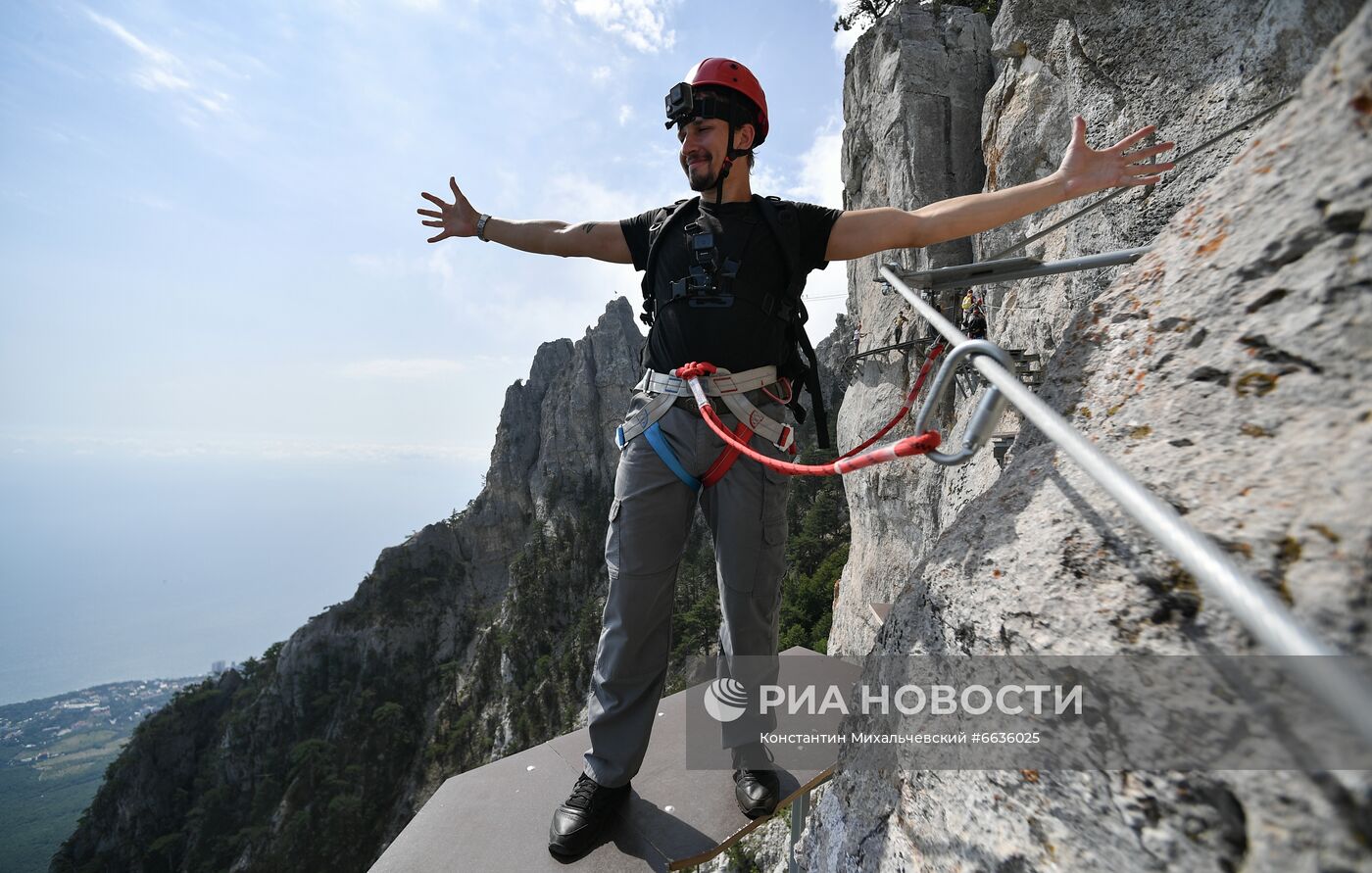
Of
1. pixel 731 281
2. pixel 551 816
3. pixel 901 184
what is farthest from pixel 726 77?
pixel 901 184

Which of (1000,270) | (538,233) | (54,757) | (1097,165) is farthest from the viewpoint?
(54,757)

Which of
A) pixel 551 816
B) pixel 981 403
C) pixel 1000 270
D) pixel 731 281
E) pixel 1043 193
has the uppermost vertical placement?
pixel 1043 193

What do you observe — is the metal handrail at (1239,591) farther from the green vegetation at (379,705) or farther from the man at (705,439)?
the green vegetation at (379,705)

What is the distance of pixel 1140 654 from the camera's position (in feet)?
3.22

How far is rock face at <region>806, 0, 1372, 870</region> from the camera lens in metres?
0.80

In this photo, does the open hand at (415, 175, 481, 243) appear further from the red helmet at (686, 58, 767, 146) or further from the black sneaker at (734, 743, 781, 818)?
the black sneaker at (734, 743, 781, 818)

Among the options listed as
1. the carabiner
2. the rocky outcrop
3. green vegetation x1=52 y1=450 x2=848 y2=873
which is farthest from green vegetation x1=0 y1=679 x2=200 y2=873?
the carabiner

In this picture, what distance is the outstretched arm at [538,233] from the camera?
10.1 feet

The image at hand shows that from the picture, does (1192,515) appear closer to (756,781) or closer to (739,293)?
(739,293)

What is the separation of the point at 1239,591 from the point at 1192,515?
436 millimetres

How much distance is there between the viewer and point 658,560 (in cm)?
262

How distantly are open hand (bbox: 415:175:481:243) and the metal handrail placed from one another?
3.17 meters

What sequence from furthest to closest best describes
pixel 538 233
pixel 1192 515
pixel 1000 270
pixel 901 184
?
1. pixel 901 184
2. pixel 538 233
3. pixel 1000 270
4. pixel 1192 515

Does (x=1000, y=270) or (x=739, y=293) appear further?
(x=739, y=293)
